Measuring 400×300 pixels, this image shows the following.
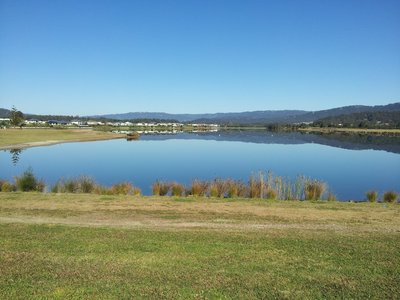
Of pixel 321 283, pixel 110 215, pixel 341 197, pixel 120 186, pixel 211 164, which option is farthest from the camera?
pixel 211 164

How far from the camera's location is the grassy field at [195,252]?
768 cm

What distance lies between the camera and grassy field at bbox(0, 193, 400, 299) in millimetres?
7680

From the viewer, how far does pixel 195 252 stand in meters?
9.98

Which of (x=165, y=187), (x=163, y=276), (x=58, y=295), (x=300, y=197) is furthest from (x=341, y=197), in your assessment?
(x=58, y=295)

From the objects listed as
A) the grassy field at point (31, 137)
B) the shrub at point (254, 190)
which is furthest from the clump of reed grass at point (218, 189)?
the grassy field at point (31, 137)

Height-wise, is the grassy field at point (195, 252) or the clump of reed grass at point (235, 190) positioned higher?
the grassy field at point (195, 252)

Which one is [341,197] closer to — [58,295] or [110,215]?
[110,215]

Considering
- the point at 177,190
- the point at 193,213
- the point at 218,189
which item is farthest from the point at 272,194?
the point at 193,213

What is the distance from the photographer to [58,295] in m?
7.22

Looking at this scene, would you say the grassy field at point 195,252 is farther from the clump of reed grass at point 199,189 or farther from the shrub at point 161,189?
the shrub at point 161,189

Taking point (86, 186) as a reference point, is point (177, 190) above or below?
below

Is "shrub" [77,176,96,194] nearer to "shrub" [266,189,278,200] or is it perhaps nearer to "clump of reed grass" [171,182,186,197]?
"clump of reed grass" [171,182,186,197]

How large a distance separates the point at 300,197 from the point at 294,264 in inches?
571

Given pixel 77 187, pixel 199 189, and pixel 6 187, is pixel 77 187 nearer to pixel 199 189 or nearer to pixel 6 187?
pixel 6 187
